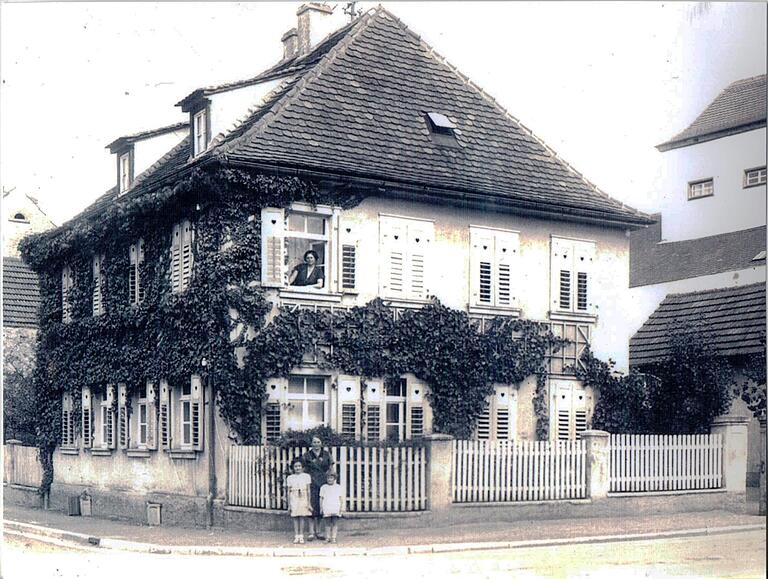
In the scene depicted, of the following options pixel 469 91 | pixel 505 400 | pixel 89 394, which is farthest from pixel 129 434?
pixel 469 91

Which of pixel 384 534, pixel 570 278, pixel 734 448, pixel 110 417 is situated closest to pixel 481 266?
pixel 570 278

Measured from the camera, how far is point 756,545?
581 inches

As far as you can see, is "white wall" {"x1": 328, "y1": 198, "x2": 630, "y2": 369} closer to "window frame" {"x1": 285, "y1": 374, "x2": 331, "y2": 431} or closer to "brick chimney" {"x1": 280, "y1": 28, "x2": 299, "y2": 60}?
"window frame" {"x1": 285, "y1": 374, "x2": 331, "y2": 431}

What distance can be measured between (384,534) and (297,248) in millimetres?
2835

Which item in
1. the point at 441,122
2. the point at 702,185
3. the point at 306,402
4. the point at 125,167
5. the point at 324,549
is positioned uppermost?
the point at 441,122

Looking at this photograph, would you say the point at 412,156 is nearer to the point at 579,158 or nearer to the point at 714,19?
the point at 579,158

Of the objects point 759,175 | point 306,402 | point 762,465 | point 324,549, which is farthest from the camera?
point 762,465

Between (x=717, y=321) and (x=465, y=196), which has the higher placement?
(x=465, y=196)

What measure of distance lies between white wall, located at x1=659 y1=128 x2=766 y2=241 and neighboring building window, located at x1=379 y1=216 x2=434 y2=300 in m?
2.48

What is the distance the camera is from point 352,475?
14.2 metres

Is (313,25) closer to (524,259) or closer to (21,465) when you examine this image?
(524,259)

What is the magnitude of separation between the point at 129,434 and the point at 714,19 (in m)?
7.37

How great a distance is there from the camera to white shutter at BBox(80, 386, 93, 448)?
1611 cm

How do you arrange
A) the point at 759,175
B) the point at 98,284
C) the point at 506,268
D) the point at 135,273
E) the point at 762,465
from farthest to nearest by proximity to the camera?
the point at 98,284
the point at 135,273
the point at 762,465
the point at 759,175
the point at 506,268
